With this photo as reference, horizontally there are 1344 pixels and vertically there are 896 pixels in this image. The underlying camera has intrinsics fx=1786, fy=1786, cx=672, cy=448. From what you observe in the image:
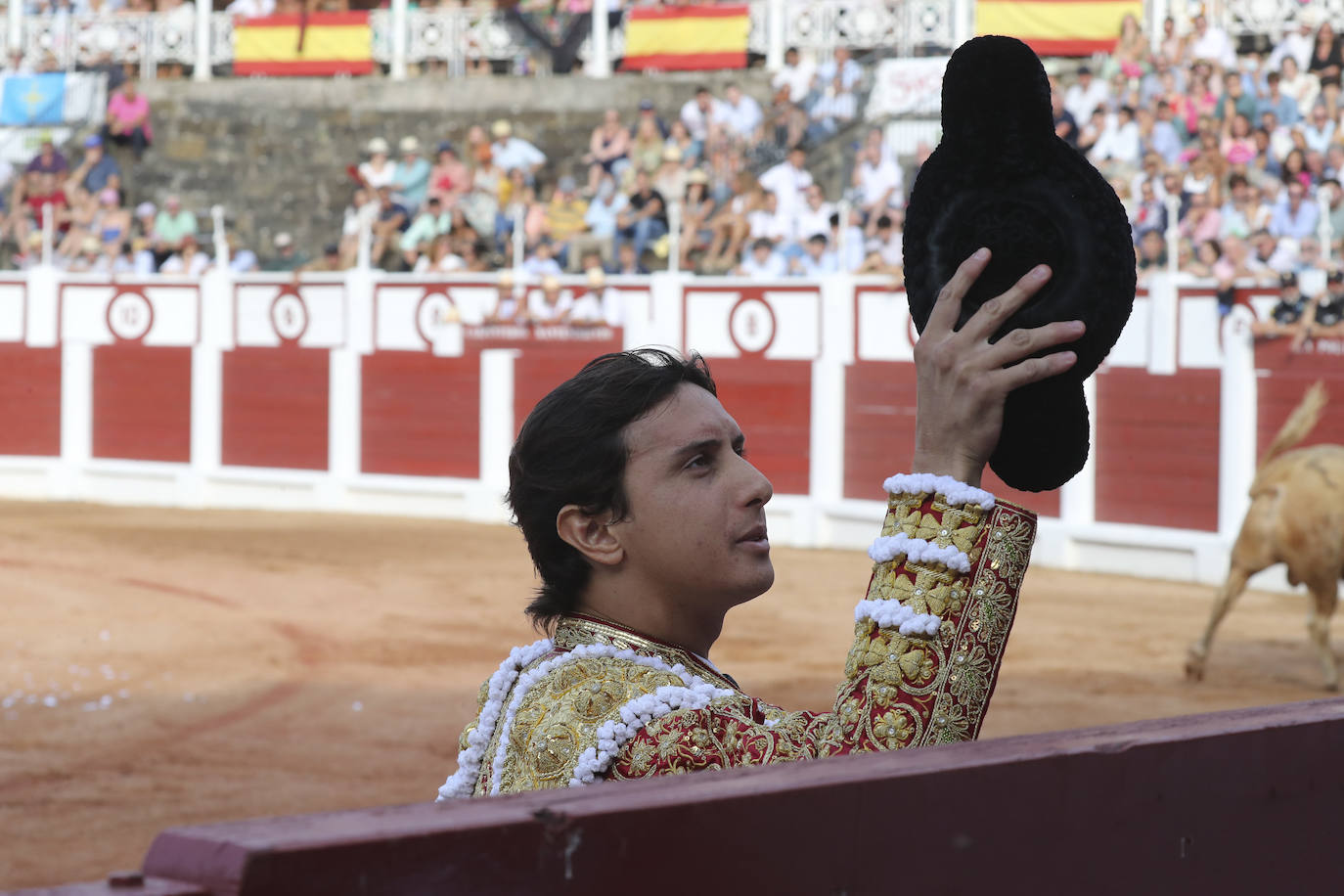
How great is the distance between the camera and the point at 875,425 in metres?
10.9

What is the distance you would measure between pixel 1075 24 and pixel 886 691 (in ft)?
45.0

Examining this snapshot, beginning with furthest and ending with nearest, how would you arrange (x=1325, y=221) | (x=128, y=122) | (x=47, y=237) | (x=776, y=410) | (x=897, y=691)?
(x=128, y=122), (x=47, y=237), (x=776, y=410), (x=1325, y=221), (x=897, y=691)

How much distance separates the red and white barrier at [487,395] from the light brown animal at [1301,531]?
2674 millimetres

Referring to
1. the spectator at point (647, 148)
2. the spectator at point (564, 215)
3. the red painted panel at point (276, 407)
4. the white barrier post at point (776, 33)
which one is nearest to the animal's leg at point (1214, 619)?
the spectator at point (564, 215)

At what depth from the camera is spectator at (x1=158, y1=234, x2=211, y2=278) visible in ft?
44.4

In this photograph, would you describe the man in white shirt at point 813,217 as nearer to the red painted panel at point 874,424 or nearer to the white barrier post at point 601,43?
the red painted panel at point 874,424

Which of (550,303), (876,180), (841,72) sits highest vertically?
(841,72)

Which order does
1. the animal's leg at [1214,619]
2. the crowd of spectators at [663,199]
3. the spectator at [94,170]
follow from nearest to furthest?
the animal's leg at [1214,619]
the crowd of spectators at [663,199]
the spectator at [94,170]

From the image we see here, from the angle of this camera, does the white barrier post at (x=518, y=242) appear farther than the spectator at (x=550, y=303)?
Yes

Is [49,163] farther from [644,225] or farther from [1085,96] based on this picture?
[1085,96]

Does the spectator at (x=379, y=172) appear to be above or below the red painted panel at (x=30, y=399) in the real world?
above

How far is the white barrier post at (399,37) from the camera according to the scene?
17.2 m

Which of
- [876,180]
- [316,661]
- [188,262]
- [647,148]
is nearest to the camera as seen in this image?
[316,661]

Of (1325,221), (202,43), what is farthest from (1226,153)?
(202,43)
